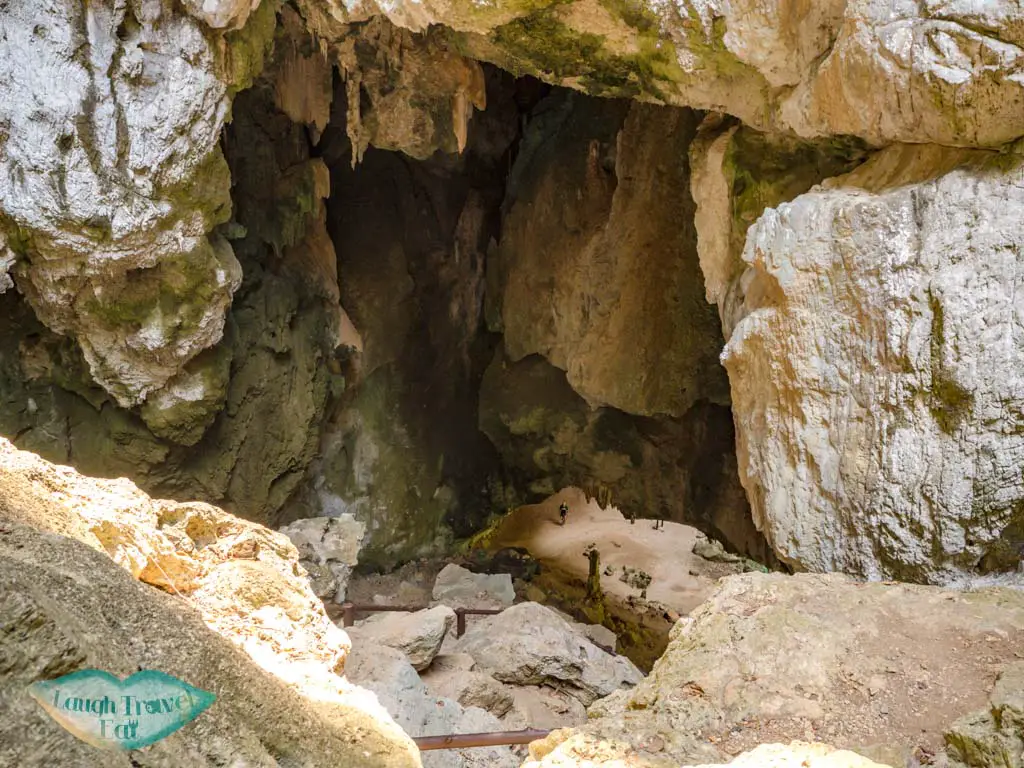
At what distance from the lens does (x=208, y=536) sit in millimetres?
3361

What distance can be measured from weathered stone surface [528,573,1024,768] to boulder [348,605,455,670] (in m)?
3.03

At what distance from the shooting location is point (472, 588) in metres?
10.1

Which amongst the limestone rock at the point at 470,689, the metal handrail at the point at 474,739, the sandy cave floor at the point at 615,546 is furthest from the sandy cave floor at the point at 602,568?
the metal handrail at the point at 474,739

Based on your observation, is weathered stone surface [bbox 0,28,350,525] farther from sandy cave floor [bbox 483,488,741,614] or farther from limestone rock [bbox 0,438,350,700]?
sandy cave floor [bbox 483,488,741,614]

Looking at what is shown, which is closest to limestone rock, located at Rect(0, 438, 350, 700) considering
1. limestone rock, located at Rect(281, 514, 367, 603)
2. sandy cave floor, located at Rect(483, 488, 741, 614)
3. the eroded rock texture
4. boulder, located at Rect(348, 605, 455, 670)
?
boulder, located at Rect(348, 605, 455, 670)

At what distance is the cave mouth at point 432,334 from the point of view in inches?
308

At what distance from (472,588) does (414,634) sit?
163 inches

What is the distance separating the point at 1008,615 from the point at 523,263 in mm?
8031

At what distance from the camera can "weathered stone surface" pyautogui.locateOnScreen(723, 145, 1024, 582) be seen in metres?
4.16

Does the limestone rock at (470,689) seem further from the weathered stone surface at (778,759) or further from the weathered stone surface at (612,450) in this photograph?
the weathered stone surface at (612,450)

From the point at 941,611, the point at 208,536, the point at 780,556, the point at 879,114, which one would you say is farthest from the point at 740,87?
the point at 208,536

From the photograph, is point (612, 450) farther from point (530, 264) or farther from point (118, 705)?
point (118, 705)

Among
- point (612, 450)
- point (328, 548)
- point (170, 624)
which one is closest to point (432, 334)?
point (612, 450)

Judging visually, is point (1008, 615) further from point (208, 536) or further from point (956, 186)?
point (208, 536)
